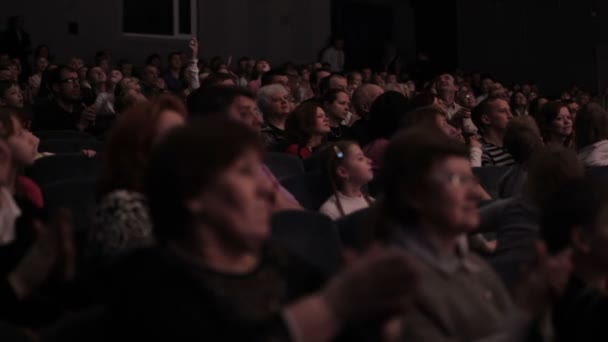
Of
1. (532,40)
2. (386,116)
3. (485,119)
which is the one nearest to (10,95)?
(386,116)

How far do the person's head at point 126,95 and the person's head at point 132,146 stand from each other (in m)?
3.08

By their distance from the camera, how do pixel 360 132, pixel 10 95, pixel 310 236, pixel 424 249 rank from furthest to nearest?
pixel 10 95
pixel 360 132
pixel 310 236
pixel 424 249

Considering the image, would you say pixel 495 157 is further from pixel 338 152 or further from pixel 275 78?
pixel 275 78

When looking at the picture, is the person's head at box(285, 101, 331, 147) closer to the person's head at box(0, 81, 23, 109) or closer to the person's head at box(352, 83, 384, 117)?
the person's head at box(352, 83, 384, 117)

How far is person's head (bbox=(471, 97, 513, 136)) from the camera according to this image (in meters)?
5.04

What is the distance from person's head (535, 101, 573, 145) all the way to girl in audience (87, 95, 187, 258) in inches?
122

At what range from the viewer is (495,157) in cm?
479

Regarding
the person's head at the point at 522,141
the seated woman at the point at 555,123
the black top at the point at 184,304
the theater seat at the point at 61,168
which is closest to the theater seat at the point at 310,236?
the black top at the point at 184,304

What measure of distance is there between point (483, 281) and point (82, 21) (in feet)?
31.9

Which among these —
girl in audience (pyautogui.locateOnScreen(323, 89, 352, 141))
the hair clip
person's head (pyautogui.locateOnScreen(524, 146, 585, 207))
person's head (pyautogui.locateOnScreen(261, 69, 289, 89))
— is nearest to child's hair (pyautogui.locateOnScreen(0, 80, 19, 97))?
person's head (pyautogui.locateOnScreen(261, 69, 289, 89))

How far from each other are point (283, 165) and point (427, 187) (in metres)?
2.26

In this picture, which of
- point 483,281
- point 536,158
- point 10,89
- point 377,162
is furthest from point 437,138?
point 10,89

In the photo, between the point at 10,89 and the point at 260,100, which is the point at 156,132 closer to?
the point at 260,100

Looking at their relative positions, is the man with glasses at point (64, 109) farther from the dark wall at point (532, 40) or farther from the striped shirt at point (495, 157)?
the dark wall at point (532, 40)
